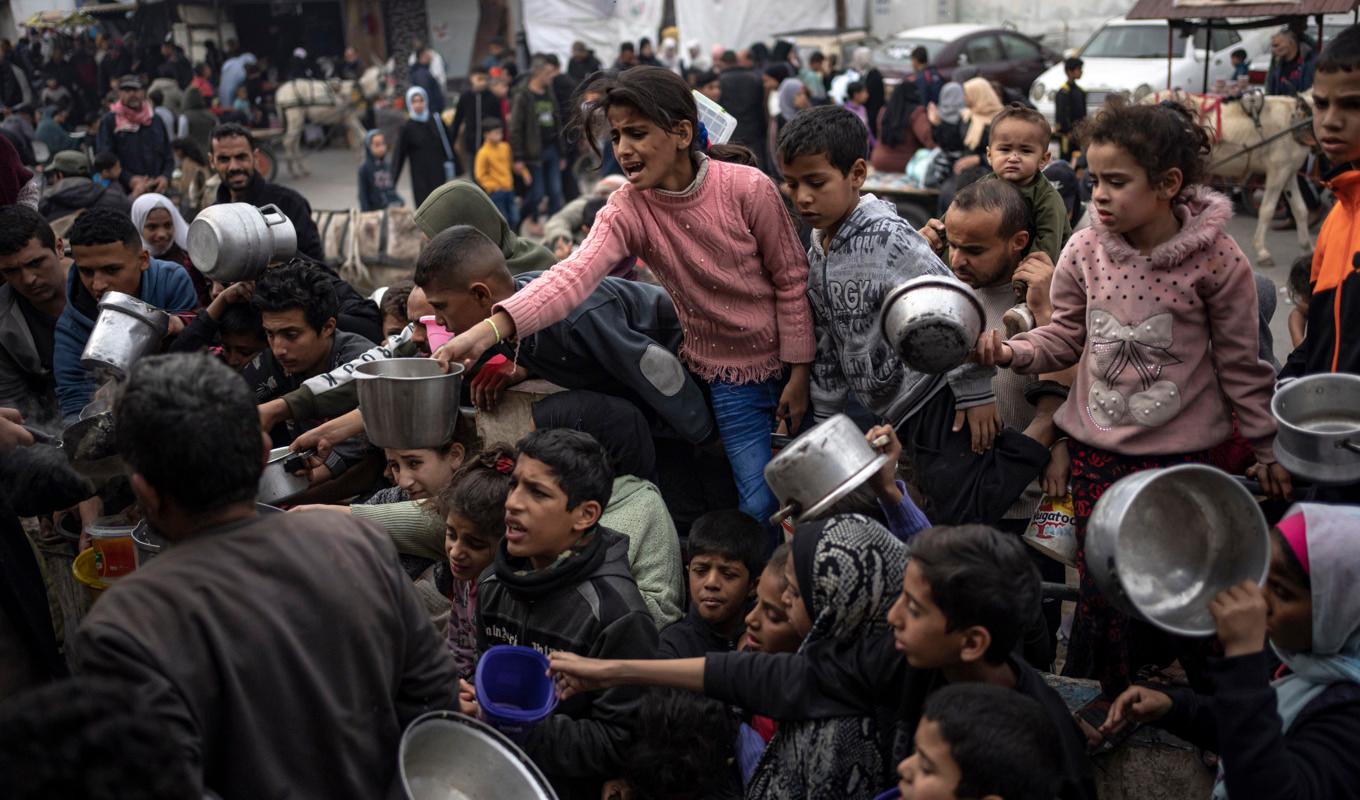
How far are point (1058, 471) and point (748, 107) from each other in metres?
10.5

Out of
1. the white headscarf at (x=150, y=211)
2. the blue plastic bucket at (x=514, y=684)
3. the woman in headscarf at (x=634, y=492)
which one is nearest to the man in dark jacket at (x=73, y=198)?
the white headscarf at (x=150, y=211)

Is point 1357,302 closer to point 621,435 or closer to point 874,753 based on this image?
point 874,753

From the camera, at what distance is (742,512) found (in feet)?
12.2

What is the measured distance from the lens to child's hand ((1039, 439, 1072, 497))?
3391 mm

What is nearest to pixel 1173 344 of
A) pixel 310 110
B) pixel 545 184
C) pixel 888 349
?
pixel 888 349

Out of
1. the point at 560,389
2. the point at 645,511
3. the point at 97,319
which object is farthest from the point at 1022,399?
the point at 97,319

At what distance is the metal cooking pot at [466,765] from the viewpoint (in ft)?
7.92

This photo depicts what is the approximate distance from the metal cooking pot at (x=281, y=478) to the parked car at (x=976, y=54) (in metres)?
16.0

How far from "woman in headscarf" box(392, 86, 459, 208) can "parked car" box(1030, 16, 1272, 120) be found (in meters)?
7.34

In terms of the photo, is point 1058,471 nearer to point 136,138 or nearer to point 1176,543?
point 1176,543

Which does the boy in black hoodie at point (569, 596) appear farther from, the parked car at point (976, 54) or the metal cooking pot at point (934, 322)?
the parked car at point (976, 54)

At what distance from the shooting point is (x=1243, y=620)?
7.58ft

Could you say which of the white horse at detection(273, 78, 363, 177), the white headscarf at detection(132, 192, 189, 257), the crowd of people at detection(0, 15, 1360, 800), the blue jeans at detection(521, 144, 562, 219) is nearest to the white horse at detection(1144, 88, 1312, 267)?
the blue jeans at detection(521, 144, 562, 219)

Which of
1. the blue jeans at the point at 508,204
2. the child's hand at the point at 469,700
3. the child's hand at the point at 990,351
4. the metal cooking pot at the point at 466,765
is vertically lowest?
the blue jeans at the point at 508,204
